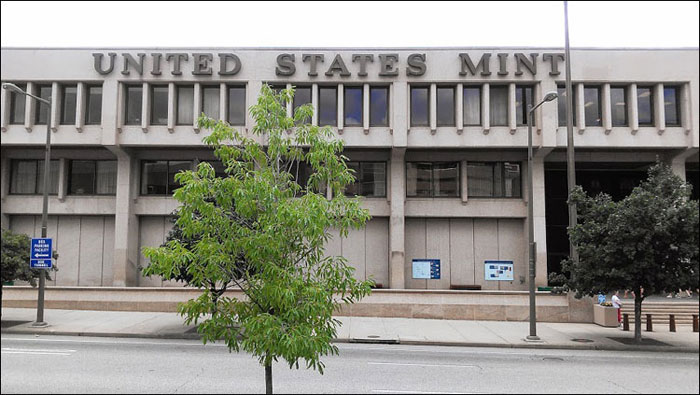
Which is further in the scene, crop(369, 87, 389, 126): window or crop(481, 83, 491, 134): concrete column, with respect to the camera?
crop(369, 87, 389, 126): window

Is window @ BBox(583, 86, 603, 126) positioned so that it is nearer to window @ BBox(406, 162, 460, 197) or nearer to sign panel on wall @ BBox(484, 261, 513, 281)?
window @ BBox(406, 162, 460, 197)

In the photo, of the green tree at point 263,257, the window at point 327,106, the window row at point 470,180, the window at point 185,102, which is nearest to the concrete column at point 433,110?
the window row at point 470,180

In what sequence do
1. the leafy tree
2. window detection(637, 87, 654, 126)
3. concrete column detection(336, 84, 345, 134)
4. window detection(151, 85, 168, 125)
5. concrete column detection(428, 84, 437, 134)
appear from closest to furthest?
the leafy tree → concrete column detection(336, 84, 345, 134) → concrete column detection(428, 84, 437, 134) → window detection(637, 87, 654, 126) → window detection(151, 85, 168, 125)

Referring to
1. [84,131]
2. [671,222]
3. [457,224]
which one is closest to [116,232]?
[84,131]

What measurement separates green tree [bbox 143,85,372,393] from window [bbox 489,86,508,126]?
2185cm

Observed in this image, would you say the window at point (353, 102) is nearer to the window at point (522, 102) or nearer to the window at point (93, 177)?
the window at point (522, 102)

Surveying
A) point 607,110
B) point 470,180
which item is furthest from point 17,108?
point 607,110

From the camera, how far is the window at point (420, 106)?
27.2 metres

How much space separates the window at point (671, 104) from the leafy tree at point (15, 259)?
29998mm

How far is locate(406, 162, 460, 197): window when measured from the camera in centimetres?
2812

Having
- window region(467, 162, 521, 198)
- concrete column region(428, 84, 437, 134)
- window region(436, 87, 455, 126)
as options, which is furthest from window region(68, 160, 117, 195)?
window region(467, 162, 521, 198)

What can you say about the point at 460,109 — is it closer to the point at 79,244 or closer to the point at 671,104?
the point at 671,104

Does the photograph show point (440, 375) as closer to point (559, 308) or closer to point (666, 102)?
point (559, 308)

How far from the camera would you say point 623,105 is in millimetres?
26781
